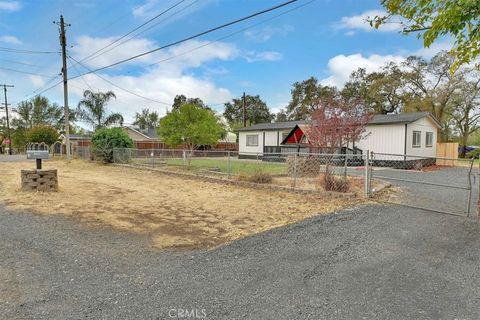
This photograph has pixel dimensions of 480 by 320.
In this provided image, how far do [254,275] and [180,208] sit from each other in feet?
14.2

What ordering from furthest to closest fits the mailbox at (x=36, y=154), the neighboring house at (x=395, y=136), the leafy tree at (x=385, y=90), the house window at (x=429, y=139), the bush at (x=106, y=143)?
the leafy tree at (x=385, y=90), the house window at (x=429, y=139), the bush at (x=106, y=143), the neighboring house at (x=395, y=136), the mailbox at (x=36, y=154)

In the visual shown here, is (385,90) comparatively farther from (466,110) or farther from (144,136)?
(144,136)

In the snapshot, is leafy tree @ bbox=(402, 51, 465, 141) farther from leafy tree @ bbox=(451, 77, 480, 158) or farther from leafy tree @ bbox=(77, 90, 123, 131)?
leafy tree @ bbox=(77, 90, 123, 131)

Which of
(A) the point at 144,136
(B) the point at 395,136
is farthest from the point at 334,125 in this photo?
(A) the point at 144,136

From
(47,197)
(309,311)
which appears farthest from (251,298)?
(47,197)

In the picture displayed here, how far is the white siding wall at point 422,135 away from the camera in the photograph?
65.7ft

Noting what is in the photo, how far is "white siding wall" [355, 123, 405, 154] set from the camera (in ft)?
65.0

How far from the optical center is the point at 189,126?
744 inches

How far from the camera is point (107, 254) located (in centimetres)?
449

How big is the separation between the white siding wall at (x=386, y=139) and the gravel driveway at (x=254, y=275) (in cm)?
1529

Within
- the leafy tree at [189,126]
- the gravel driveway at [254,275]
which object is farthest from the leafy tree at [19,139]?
the gravel driveway at [254,275]

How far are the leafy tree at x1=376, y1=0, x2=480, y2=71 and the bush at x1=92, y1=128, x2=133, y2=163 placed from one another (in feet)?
64.2

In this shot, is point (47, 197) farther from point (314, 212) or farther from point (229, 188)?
point (314, 212)

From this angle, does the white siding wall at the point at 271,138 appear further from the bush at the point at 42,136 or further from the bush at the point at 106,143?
the bush at the point at 42,136
